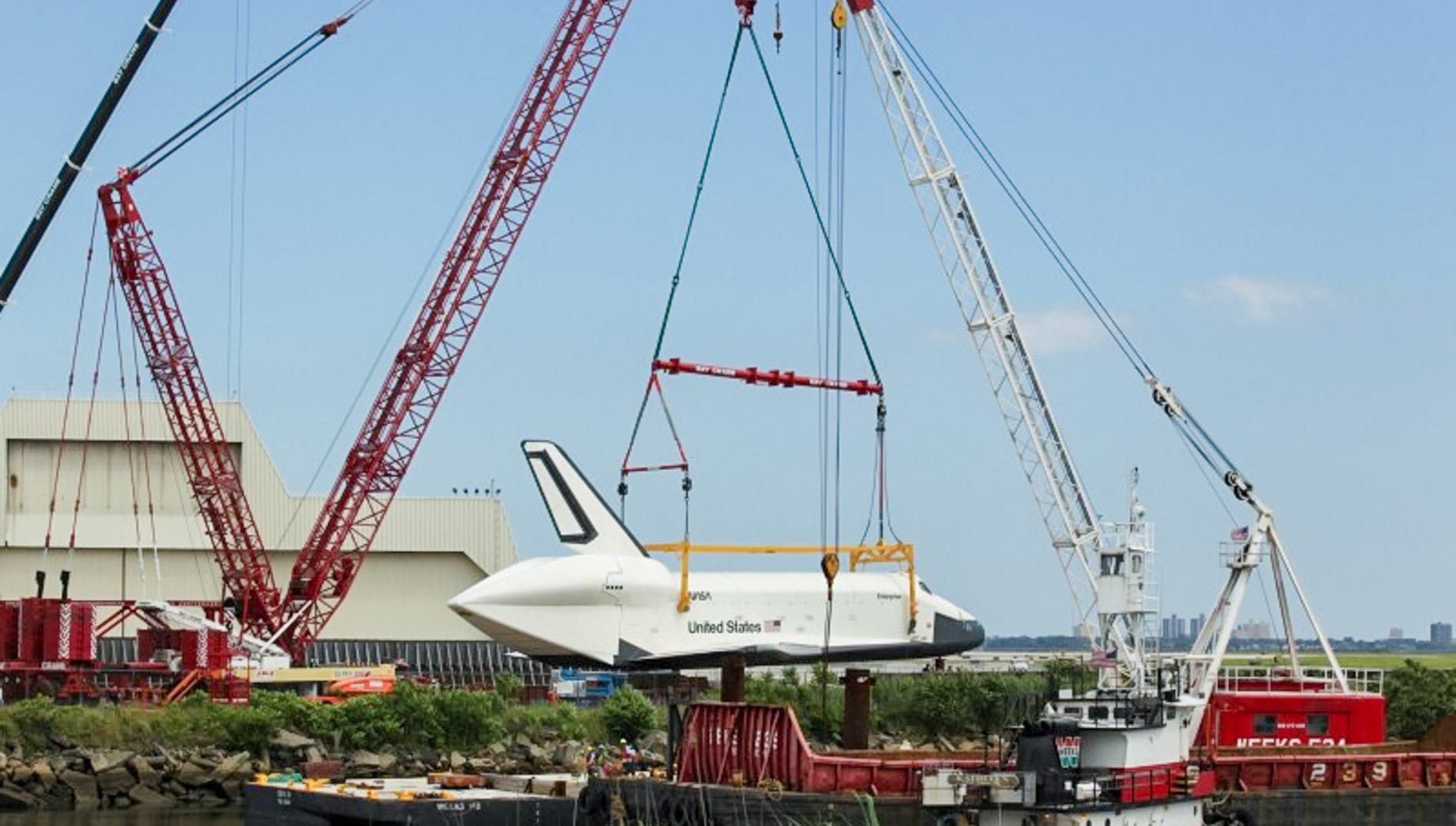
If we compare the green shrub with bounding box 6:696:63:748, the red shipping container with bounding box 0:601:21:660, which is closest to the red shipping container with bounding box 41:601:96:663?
the red shipping container with bounding box 0:601:21:660

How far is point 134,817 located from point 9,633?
26424 millimetres

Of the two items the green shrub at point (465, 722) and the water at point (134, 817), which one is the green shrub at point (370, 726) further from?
the water at point (134, 817)

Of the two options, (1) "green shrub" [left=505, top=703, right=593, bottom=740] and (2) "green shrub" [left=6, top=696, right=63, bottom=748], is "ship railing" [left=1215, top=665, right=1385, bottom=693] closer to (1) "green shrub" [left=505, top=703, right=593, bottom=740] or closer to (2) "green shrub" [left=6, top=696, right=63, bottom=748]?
(1) "green shrub" [left=505, top=703, right=593, bottom=740]

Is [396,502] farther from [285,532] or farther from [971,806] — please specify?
[971,806]

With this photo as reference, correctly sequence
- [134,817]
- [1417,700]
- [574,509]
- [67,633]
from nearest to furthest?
[134,817] < [574,509] < [1417,700] < [67,633]

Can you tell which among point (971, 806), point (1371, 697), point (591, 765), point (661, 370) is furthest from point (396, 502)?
point (971, 806)

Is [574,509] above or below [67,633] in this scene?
above

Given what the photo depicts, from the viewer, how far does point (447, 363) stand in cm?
9931

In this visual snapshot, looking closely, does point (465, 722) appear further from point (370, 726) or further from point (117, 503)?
point (117, 503)

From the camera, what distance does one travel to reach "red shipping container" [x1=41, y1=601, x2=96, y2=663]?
89.3m

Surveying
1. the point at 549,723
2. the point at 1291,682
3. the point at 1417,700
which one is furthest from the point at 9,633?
the point at 1417,700

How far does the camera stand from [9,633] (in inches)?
3556

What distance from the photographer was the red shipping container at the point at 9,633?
295 ft

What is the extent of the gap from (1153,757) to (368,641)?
241 feet
